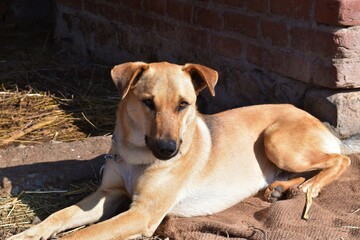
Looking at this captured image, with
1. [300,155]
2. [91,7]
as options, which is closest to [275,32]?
[300,155]

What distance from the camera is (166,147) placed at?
4.25 m

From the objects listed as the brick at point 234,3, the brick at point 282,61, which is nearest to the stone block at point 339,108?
the brick at point 282,61

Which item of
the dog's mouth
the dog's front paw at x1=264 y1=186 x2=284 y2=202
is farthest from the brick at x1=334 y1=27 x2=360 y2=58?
the dog's mouth

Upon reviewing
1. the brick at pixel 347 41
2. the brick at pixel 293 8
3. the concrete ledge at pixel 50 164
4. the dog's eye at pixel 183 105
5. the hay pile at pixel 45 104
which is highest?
the brick at pixel 293 8

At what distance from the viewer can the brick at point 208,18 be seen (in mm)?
6562

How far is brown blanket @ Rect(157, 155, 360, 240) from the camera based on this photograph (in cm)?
440

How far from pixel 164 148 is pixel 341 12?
2029mm

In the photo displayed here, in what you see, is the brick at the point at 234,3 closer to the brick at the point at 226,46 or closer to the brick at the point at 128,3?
the brick at the point at 226,46

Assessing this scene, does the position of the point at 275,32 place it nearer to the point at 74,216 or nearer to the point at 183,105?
the point at 183,105

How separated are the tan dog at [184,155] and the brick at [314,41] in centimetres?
55

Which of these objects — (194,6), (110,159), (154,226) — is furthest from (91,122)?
(154,226)

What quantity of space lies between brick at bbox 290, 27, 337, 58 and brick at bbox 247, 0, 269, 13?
14.5 inches

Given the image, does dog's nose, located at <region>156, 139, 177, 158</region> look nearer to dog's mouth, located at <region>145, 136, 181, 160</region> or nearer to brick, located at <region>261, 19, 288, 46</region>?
dog's mouth, located at <region>145, 136, 181, 160</region>

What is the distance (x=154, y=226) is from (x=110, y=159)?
0.65 m
